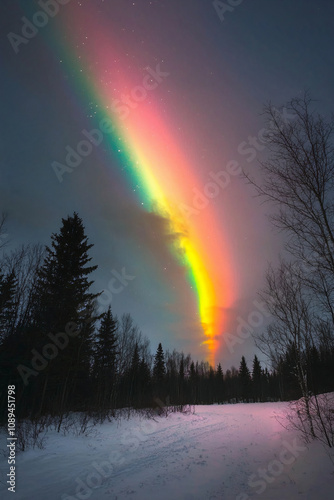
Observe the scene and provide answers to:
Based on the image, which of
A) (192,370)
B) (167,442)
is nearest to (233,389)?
(192,370)

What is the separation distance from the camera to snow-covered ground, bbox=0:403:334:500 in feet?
17.5

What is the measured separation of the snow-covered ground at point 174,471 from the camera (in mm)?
5332

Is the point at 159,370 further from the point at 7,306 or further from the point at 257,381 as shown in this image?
the point at 7,306

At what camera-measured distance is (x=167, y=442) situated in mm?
11781

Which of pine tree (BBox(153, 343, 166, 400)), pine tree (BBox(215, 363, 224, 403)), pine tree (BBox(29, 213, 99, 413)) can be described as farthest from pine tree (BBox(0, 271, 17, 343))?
pine tree (BBox(215, 363, 224, 403))

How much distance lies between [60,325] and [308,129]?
1672cm

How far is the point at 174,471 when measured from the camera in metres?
6.97

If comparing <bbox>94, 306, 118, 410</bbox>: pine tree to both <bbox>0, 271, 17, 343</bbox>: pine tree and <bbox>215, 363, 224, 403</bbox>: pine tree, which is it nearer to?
<bbox>0, 271, 17, 343</bbox>: pine tree

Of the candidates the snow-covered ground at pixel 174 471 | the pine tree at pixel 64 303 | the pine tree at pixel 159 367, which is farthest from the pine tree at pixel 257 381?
the snow-covered ground at pixel 174 471

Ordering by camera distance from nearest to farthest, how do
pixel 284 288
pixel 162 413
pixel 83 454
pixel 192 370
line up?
pixel 83 454, pixel 284 288, pixel 162 413, pixel 192 370

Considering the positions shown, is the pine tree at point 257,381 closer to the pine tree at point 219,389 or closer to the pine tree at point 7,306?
the pine tree at point 219,389

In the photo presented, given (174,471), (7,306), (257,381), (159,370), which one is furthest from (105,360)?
(257,381)

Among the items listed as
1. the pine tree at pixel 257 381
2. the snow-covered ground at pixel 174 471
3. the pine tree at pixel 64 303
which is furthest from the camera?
the pine tree at pixel 257 381

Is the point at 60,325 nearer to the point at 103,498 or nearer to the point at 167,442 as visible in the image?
the point at 167,442
